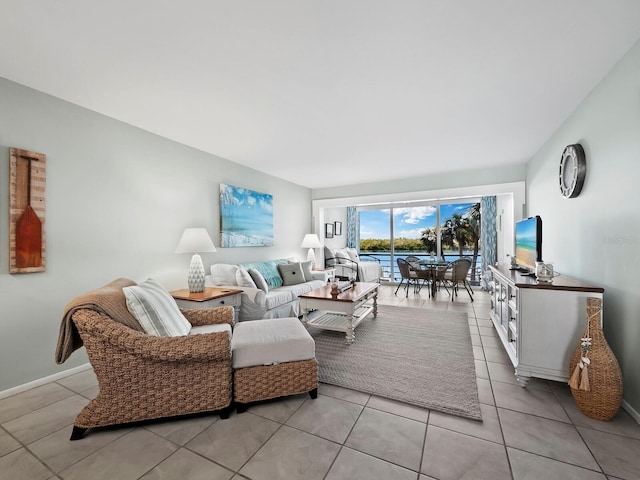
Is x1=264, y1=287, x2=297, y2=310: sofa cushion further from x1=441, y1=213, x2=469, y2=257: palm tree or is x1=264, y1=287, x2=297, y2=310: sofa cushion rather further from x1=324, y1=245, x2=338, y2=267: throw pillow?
x1=441, y1=213, x2=469, y2=257: palm tree

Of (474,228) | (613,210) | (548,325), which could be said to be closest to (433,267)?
(474,228)

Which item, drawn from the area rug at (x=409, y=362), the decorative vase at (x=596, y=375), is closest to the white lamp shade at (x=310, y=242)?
the area rug at (x=409, y=362)

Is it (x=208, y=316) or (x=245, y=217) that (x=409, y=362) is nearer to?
(x=208, y=316)

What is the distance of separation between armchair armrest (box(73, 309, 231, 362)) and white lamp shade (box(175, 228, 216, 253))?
146cm

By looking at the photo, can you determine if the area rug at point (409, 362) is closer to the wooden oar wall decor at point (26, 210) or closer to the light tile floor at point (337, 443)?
the light tile floor at point (337, 443)

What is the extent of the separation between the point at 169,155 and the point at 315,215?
3.60 metres

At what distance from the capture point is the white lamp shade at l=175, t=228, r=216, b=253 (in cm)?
311

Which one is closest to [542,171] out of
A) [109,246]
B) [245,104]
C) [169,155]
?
[245,104]

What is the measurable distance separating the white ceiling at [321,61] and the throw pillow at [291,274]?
2174 mm

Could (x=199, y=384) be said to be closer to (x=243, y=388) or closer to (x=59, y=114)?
(x=243, y=388)

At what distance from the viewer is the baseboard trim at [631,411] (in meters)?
1.76

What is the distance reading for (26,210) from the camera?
2.24 metres

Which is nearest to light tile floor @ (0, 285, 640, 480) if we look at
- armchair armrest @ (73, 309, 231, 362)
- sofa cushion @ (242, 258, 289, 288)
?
armchair armrest @ (73, 309, 231, 362)

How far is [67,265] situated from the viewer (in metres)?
2.50
